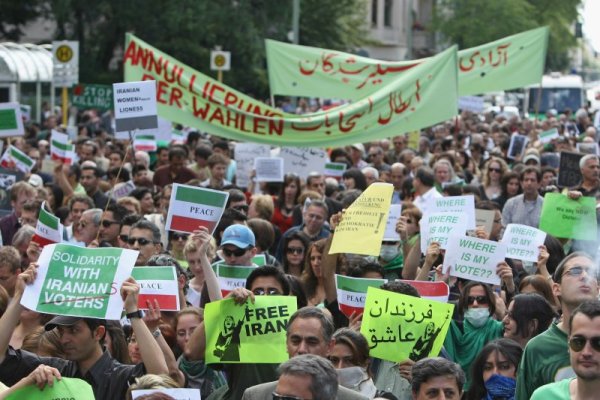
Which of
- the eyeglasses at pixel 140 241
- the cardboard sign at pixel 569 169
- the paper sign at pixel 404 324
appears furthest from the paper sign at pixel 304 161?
the paper sign at pixel 404 324

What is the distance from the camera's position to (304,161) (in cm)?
1666

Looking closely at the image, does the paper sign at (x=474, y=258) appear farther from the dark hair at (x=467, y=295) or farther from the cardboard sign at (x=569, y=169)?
the cardboard sign at (x=569, y=169)

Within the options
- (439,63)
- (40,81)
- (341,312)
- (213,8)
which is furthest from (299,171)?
(213,8)

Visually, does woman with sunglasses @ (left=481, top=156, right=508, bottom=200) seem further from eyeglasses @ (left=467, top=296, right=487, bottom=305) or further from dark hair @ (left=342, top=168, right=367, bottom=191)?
eyeglasses @ (left=467, top=296, right=487, bottom=305)

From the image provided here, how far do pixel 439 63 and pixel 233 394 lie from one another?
8.10 meters

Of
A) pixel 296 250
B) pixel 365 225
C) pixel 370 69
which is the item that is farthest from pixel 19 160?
pixel 365 225

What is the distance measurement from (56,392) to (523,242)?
510cm

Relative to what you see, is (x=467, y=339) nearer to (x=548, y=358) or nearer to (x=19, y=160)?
(x=548, y=358)

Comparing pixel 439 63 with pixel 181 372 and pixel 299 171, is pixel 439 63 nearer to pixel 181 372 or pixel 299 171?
pixel 299 171

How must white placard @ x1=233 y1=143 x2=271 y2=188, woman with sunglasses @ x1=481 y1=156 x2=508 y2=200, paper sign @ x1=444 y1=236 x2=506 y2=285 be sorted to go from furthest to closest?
white placard @ x1=233 y1=143 x2=271 y2=188 → woman with sunglasses @ x1=481 y1=156 x2=508 y2=200 → paper sign @ x1=444 y1=236 x2=506 y2=285

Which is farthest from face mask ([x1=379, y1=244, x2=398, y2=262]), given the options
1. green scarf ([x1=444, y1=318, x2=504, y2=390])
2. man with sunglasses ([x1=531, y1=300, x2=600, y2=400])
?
man with sunglasses ([x1=531, y1=300, x2=600, y2=400])

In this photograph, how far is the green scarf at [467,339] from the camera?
26.5ft

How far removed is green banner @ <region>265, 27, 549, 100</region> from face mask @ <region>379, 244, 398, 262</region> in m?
4.69

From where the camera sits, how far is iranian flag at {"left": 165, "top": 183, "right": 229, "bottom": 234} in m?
A: 9.66
